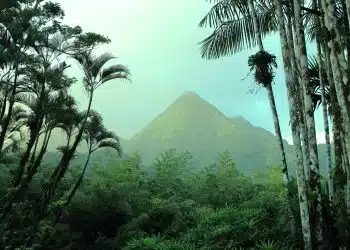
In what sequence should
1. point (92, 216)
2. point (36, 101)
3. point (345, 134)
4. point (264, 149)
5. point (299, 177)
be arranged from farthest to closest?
point (264, 149) → point (92, 216) → point (36, 101) → point (299, 177) → point (345, 134)

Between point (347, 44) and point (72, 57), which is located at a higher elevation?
point (72, 57)

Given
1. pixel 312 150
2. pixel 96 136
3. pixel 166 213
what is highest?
pixel 96 136

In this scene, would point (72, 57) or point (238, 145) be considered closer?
point (72, 57)

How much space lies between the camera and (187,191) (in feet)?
59.5

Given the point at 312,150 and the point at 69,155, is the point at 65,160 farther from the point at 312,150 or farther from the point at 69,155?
the point at 312,150

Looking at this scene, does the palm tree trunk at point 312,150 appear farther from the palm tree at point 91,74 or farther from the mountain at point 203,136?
the mountain at point 203,136

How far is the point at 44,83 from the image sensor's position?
1239 centimetres

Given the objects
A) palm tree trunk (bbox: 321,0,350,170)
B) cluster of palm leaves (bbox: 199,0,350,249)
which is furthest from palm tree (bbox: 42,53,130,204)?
palm tree trunk (bbox: 321,0,350,170)

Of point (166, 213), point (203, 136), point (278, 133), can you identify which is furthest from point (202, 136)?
point (278, 133)

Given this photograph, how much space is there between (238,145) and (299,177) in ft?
303

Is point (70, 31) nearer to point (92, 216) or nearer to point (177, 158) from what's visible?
point (92, 216)

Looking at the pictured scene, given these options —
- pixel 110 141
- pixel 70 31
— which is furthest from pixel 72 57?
pixel 110 141

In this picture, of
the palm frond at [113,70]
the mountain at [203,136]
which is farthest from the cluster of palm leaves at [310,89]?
the mountain at [203,136]

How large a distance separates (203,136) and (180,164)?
8548 cm
